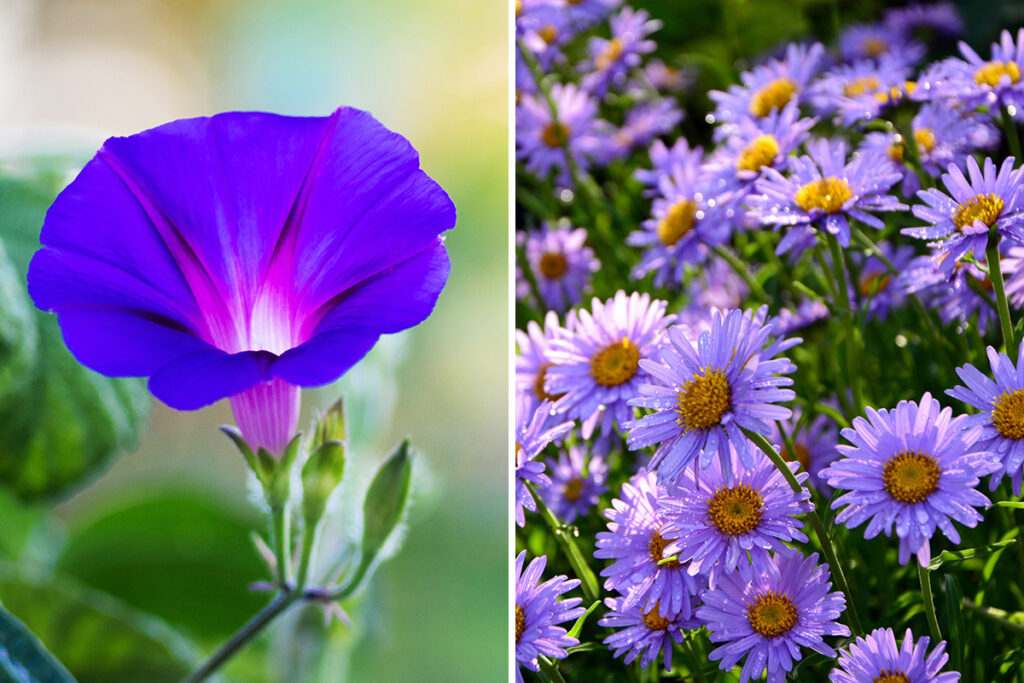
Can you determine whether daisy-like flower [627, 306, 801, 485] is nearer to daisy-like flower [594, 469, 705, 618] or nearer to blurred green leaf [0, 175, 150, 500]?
daisy-like flower [594, 469, 705, 618]

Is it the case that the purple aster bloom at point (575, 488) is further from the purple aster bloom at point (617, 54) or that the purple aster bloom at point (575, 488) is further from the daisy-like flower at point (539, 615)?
the purple aster bloom at point (617, 54)

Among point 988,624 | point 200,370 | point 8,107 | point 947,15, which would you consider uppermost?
point 947,15

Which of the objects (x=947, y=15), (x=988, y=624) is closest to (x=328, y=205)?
(x=988, y=624)

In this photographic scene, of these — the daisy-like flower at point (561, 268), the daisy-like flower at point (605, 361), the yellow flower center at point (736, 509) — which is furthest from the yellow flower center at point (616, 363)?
the daisy-like flower at point (561, 268)

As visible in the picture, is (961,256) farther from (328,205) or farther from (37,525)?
(37,525)

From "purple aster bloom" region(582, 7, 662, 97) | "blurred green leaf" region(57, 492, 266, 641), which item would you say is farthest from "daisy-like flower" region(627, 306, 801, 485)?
"purple aster bloom" region(582, 7, 662, 97)
